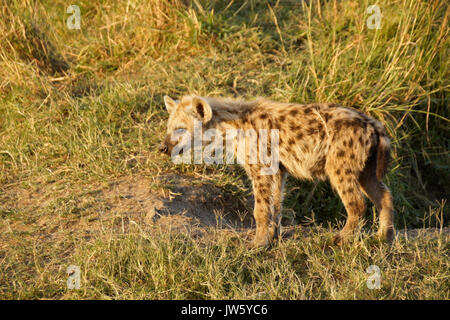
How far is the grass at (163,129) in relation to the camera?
3430 millimetres

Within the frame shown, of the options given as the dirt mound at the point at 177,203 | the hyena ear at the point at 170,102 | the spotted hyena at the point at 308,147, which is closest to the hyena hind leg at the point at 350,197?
the spotted hyena at the point at 308,147

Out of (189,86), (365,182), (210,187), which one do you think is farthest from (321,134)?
(189,86)

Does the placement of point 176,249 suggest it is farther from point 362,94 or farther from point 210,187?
point 362,94

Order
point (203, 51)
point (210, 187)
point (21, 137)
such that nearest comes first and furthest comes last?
1. point (210, 187)
2. point (21, 137)
3. point (203, 51)

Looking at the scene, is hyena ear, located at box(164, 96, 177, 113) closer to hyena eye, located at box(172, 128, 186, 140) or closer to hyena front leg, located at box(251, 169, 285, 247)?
hyena eye, located at box(172, 128, 186, 140)

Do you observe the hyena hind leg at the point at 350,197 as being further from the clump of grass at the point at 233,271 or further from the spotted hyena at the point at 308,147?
the clump of grass at the point at 233,271

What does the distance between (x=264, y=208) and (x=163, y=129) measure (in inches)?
65.8

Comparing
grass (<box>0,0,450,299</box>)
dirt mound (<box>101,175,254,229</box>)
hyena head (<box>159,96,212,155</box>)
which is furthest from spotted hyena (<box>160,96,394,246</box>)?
dirt mound (<box>101,175,254,229</box>)

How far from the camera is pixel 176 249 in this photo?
363cm

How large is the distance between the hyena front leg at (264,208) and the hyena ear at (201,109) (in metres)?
0.60

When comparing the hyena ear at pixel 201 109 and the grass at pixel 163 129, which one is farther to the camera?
the hyena ear at pixel 201 109

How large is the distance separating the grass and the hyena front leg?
0.52 ft
